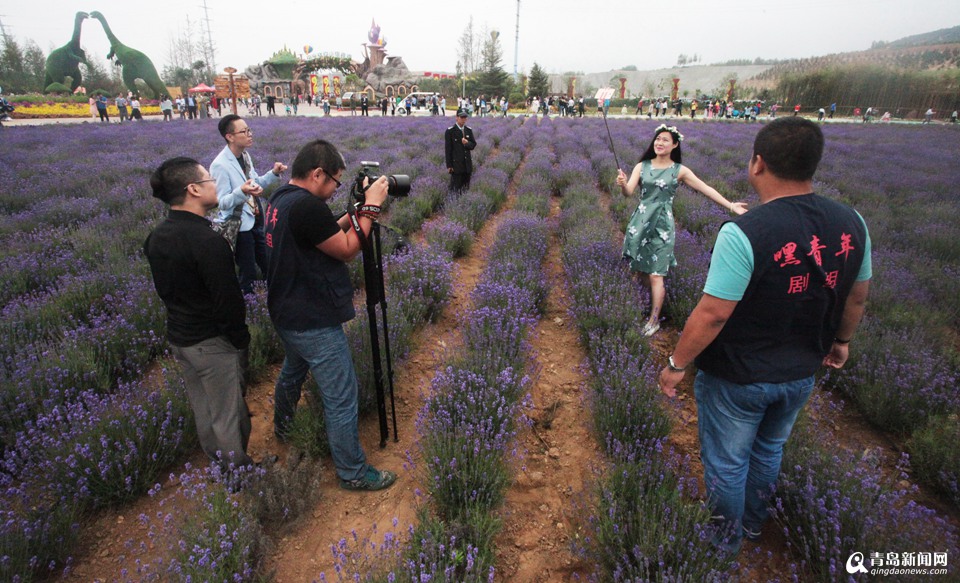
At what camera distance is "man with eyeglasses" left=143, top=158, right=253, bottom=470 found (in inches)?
79.7

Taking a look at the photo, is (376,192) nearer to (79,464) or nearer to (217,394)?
(217,394)

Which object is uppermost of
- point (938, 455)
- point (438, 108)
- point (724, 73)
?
point (724, 73)

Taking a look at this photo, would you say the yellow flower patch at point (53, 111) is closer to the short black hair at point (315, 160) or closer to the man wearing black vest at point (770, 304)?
the short black hair at point (315, 160)

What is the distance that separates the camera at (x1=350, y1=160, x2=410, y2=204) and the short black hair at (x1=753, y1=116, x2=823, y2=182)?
1.48 metres

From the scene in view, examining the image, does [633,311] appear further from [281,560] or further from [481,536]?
[281,560]

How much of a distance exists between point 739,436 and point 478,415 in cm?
131

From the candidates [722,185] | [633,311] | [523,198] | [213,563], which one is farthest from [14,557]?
[722,185]

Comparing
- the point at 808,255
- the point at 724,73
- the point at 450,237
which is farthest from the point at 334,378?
the point at 724,73

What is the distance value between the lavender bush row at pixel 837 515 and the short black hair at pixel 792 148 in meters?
1.28

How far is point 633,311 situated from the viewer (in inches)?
144

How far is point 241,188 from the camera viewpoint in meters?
3.49

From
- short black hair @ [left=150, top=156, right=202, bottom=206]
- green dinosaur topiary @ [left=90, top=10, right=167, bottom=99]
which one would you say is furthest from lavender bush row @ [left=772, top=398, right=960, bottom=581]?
green dinosaur topiary @ [left=90, top=10, right=167, bottom=99]

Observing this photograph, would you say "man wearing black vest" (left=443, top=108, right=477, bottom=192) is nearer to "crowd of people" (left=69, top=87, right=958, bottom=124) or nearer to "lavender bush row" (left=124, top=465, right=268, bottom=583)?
"lavender bush row" (left=124, top=465, right=268, bottom=583)

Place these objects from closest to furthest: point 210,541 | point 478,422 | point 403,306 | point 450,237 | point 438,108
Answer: point 210,541 → point 478,422 → point 403,306 → point 450,237 → point 438,108
